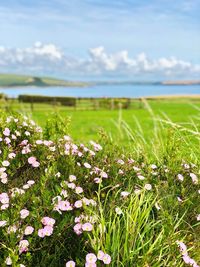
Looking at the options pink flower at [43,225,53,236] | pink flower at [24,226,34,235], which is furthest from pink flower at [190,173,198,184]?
pink flower at [24,226,34,235]

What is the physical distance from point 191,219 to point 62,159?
1419mm

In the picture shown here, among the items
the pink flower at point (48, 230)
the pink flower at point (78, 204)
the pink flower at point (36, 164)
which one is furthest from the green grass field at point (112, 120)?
the pink flower at point (48, 230)

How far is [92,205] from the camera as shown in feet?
11.4

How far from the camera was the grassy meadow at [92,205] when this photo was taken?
3.19 metres

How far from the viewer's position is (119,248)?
3.33 m

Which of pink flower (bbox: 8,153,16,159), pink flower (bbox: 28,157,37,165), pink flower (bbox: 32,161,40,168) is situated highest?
pink flower (bbox: 8,153,16,159)

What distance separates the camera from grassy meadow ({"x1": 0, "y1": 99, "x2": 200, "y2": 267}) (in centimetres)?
319

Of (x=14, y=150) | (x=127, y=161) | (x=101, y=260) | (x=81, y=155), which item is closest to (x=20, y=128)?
(x=14, y=150)

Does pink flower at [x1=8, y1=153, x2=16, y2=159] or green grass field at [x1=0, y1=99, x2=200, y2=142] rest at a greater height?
Answer: pink flower at [x1=8, y1=153, x2=16, y2=159]

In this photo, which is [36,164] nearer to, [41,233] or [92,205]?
[92,205]

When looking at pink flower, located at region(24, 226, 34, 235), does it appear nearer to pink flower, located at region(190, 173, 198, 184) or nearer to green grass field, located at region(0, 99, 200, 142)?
pink flower, located at region(190, 173, 198, 184)

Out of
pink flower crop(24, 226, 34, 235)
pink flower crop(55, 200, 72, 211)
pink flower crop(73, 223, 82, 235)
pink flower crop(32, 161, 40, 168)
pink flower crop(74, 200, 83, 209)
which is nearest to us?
pink flower crop(24, 226, 34, 235)

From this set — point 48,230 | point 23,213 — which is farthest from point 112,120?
point 48,230

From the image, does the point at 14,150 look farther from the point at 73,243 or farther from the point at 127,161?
the point at 73,243
